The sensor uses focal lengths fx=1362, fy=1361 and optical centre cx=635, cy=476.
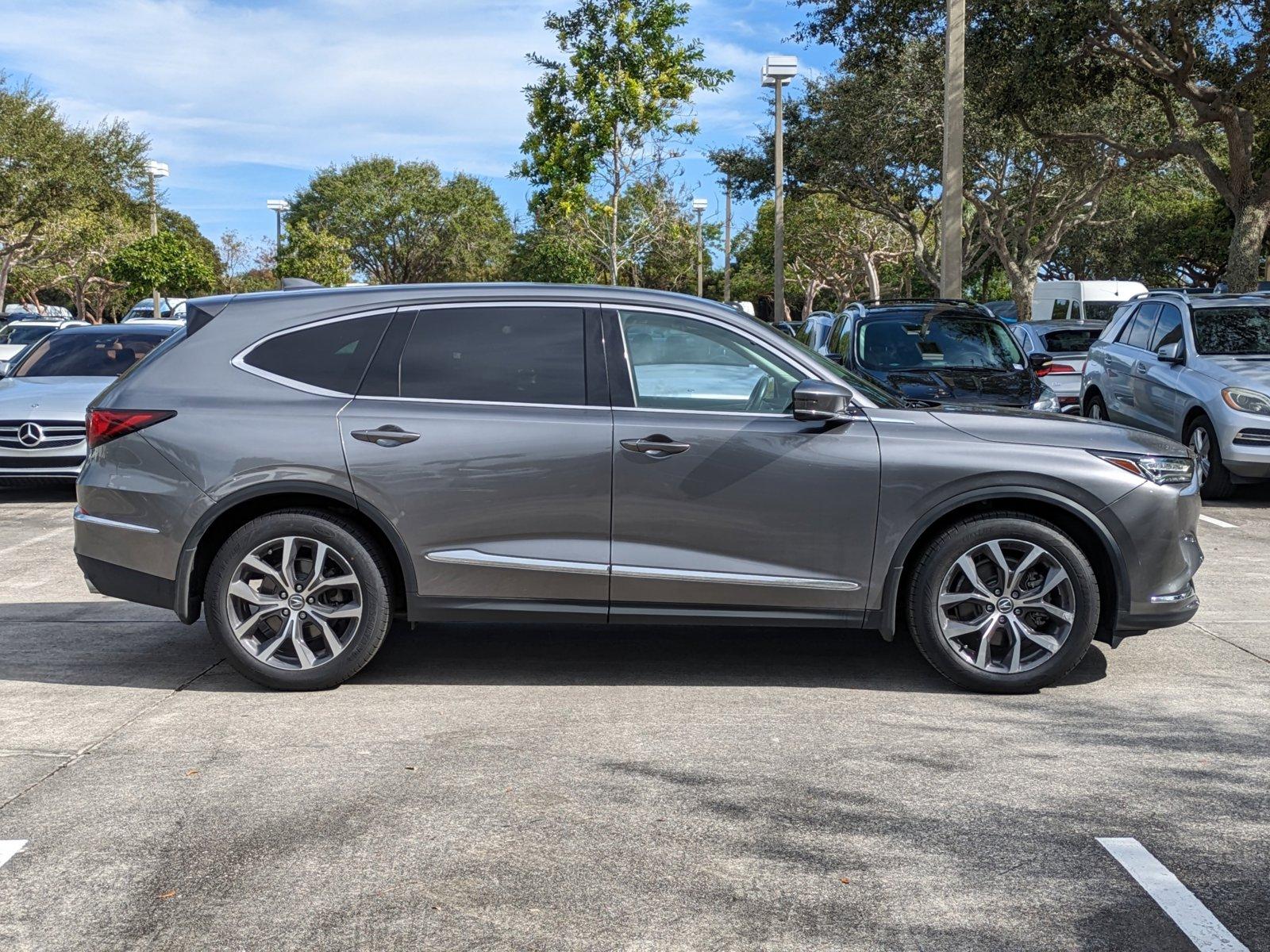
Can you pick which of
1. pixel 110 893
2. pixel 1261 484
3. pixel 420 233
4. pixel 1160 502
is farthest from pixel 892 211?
pixel 110 893

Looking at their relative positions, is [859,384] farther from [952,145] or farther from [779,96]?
[779,96]

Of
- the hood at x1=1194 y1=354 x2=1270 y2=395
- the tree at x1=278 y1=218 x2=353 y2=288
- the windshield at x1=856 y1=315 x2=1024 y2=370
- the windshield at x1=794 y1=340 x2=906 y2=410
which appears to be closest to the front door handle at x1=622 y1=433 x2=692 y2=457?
the windshield at x1=794 y1=340 x2=906 y2=410

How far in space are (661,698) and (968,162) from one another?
3453 centimetres

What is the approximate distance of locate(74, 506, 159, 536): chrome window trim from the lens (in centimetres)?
578

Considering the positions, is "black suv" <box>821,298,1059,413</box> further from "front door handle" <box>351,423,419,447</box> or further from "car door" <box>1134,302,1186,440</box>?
"front door handle" <box>351,423,419,447</box>

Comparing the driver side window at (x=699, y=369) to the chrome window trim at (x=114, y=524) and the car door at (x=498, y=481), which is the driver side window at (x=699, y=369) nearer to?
the car door at (x=498, y=481)

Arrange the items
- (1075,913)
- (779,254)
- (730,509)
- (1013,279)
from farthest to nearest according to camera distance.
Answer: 1. (1013,279)
2. (779,254)
3. (730,509)
4. (1075,913)

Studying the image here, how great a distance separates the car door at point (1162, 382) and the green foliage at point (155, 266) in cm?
4252

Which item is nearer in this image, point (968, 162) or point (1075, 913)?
point (1075, 913)

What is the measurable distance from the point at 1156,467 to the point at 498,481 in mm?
2763

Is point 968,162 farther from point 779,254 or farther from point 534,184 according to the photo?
point 534,184

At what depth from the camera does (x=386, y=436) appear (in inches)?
223

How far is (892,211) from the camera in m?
42.1

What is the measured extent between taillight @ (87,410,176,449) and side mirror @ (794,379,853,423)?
2.64m
